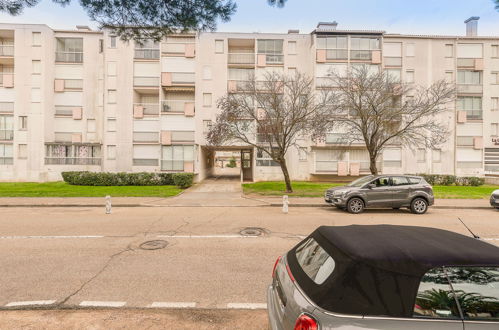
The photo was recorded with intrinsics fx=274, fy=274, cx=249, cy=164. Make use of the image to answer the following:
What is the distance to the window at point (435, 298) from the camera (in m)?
2.04

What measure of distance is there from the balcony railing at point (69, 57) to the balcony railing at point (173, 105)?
31.3 ft

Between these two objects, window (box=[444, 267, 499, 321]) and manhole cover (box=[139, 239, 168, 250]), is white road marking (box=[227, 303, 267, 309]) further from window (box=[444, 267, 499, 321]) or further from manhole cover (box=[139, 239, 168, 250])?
manhole cover (box=[139, 239, 168, 250])

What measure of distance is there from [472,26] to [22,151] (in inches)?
1879

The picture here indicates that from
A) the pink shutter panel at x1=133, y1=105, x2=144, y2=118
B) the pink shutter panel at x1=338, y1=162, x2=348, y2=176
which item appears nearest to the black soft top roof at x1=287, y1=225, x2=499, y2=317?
the pink shutter panel at x1=338, y1=162, x2=348, y2=176

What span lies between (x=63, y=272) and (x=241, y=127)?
15.1 m

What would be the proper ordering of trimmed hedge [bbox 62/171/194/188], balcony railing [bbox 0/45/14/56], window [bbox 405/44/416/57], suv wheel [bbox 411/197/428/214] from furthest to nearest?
window [bbox 405/44/416/57] < balcony railing [bbox 0/45/14/56] < trimmed hedge [bbox 62/171/194/188] < suv wheel [bbox 411/197/428/214]

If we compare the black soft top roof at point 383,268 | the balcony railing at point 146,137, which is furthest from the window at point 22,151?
the black soft top roof at point 383,268

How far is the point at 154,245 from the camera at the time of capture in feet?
22.6

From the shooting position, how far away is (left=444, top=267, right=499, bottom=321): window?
2.06 m

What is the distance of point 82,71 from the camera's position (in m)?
26.5

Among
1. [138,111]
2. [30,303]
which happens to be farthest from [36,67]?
[30,303]

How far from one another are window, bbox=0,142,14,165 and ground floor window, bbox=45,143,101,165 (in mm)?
3378

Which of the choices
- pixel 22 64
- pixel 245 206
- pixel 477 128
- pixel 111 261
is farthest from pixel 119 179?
pixel 477 128

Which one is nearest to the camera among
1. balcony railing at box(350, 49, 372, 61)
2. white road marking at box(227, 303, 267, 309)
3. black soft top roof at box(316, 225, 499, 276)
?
black soft top roof at box(316, 225, 499, 276)
